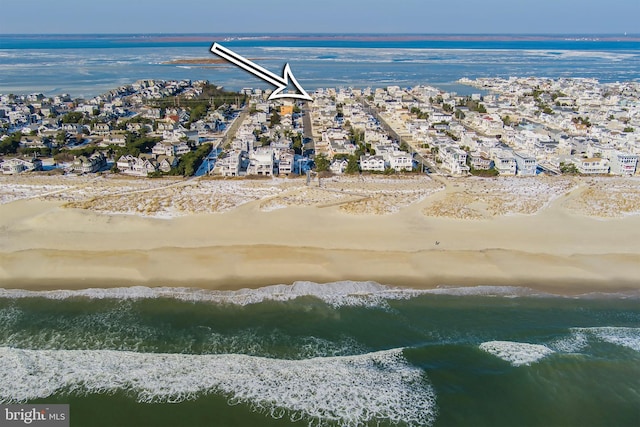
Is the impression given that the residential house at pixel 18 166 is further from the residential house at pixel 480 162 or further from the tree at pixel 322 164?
the residential house at pixel 480 162

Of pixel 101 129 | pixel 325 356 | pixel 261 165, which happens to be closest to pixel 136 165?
pixel 261 165

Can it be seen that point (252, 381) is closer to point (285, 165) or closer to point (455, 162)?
point (285, 165)

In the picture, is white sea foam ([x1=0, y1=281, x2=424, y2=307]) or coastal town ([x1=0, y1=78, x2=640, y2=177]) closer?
white sea foam ([x1=0, y1=281, x2=424, y2=307])

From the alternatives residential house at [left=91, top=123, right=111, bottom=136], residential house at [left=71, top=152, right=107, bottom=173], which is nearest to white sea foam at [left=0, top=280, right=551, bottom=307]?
residential house at [left=71, top=152, right=107, bottom=173]

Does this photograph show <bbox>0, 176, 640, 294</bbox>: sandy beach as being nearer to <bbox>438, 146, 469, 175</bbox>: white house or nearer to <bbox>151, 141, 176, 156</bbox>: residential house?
<bbox>438, 146, 469, 175</bbox>: white house

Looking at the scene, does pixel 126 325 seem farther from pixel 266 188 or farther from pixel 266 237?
pixel 266 188

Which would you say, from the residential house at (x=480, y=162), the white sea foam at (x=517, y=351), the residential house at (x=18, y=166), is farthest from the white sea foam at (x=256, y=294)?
the residential house at (x=480, y=162)
